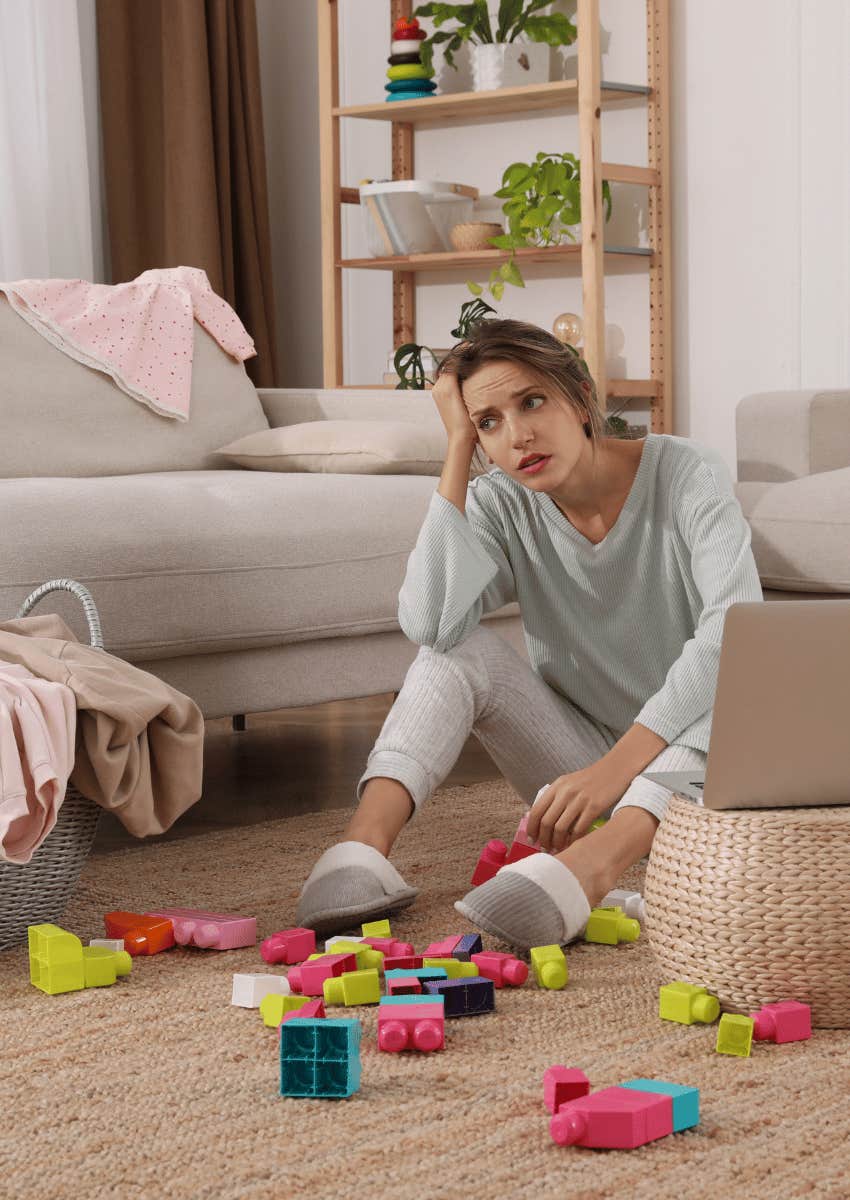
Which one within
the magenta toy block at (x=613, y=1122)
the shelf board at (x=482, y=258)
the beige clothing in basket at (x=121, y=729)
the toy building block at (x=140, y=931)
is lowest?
the toy building block at (x=140, y=931)

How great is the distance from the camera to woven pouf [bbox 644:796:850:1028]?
1.26 metres

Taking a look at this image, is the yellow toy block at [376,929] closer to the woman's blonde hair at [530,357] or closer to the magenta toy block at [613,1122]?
the magenta toy block at [613,1122]

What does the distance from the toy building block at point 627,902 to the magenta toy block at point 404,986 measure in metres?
0.34

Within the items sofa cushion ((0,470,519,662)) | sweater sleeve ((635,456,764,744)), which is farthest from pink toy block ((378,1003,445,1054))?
sofa cushion ((0,470,519,662))

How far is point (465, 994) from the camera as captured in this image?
1346 mm

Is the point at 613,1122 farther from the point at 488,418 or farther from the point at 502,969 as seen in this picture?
the point at 488,418

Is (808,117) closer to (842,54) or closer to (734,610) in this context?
(842,54)

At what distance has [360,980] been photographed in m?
1.38

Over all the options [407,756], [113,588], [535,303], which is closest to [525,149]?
[535,303]

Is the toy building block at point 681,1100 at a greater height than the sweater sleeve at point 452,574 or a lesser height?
lesser

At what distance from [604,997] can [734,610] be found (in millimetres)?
386

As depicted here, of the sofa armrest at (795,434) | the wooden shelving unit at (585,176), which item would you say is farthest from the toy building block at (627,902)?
the wooden shelving unit at (585,176)

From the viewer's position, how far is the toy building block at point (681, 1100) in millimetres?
1072

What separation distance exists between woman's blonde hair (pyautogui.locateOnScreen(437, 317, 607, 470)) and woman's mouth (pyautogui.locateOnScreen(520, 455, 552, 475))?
72 mm
